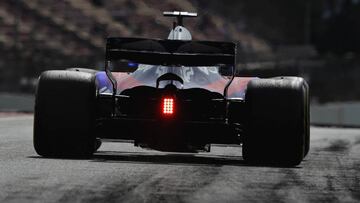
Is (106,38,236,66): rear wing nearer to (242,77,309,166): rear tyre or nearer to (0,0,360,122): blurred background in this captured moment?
(242,77,309,166): rear tyre

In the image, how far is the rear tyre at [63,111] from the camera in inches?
462

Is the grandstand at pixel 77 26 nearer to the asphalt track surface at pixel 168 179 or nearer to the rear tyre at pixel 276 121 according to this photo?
the asphalt track surface at pixel 168 179

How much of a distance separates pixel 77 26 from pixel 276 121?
2225 inches

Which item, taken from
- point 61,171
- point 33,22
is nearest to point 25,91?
point 33,22

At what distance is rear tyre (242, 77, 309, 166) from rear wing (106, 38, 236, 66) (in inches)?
28.4

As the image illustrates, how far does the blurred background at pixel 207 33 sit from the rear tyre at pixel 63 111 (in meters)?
25.4

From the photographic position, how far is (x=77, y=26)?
2650 inches

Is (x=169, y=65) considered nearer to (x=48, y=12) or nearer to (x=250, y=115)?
(x=250, y=115)

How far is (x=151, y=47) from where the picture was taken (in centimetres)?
1231

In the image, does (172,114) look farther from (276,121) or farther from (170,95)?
(276,121)

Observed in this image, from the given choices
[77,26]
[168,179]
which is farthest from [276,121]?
[77,26]

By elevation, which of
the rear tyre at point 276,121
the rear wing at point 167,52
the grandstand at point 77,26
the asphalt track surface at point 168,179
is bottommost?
the asphalt track surface at point 168,179

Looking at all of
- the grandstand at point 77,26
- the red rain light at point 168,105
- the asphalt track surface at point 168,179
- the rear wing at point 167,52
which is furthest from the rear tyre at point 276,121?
the grandstand at point 77,26

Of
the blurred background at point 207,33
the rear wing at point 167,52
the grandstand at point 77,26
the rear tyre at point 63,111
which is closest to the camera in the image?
the rear tyre at point 63,111
